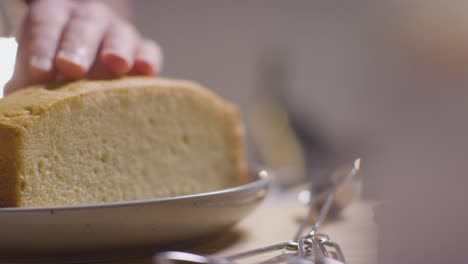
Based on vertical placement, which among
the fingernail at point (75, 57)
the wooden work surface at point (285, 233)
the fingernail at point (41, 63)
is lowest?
→ the wooden work surface at point (285, 233)

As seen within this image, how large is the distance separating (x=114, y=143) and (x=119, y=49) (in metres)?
0.17

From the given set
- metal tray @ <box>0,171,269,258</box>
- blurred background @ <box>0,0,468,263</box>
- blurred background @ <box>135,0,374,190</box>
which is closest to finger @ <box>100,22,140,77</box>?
metal tray @ <box>0,171,269,258</box>

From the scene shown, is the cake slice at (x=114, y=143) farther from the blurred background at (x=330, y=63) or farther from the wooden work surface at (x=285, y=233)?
the blurred background at (x=330, y=63)

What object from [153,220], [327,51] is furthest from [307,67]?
[153,220]

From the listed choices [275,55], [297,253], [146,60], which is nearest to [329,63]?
[275,55]

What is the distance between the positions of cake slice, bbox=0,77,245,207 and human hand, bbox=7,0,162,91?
0.04m

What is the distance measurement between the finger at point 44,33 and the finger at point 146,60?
5.0 inches

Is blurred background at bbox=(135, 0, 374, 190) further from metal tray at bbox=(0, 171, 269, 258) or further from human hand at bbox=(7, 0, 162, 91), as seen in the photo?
metal tray at bbox=(0, 171, 269, 258)

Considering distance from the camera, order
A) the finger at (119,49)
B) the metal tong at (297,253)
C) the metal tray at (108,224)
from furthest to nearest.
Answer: the finger at (119,49) → the metal tray at (108,224) → the metal tong at (297,253)

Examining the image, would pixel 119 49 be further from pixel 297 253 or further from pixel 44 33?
pixel 297 253

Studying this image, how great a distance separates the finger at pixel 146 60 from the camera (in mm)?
825

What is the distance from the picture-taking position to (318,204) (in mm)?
904

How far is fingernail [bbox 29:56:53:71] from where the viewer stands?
0.72m

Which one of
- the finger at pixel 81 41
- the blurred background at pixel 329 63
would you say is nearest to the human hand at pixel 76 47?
the finger at pixel 81 41
